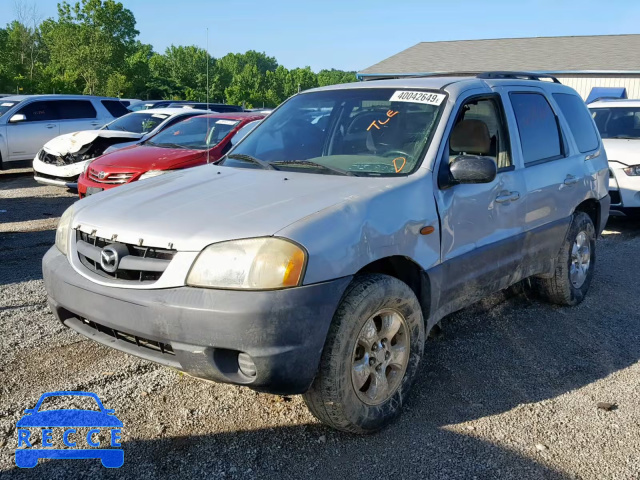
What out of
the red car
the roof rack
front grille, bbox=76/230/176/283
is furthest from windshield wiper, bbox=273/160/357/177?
the red car

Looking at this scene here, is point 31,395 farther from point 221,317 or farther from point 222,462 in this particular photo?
point 221,317

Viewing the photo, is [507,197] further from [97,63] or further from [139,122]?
[97,63]

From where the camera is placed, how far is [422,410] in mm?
3635

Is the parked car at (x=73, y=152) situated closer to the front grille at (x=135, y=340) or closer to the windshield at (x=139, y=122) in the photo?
the windshield at (x=139, y=122)

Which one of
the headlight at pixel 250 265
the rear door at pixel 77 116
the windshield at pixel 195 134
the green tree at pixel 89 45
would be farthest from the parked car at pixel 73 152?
the green tree at pixel 89 45

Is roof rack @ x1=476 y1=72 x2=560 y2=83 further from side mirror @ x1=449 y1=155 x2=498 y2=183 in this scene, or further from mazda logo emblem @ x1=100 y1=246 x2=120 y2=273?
mazda logo emblem @ x1=100 y1=246 x2=120 y2=273

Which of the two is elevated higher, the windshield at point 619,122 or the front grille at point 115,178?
the windshield at point 619,122

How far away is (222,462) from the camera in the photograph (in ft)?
10.0

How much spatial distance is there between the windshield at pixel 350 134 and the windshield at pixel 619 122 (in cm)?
687

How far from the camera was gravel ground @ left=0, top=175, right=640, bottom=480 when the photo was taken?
3.07m

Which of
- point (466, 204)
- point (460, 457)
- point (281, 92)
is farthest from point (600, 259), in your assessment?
point (281, 92)

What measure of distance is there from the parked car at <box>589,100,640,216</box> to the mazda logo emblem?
25.1 feet

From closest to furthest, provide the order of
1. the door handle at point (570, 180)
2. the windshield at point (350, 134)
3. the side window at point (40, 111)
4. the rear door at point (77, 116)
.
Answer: the windshield at point (350, 134)
the door handle at point (570, 180)
the side window at point (40, 111)
the rear door at point (77, 116)

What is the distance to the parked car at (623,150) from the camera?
8.76m
